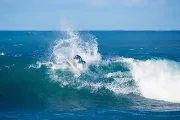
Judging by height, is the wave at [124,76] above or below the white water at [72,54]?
below

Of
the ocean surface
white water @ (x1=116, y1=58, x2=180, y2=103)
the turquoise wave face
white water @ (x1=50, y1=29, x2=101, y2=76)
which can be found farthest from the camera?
white water @ (x1=50, y1=29, x2=101, y2=76)

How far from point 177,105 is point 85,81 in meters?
7.75

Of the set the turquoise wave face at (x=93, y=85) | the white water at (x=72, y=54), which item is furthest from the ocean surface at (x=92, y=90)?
the white water at (x=72, y=54)

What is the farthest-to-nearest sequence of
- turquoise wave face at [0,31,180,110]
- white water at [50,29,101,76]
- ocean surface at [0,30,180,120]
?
white water at [50,29,101,76], turquoise wave face at [0,31,180,110], ocean surface at [0,30,180,120]

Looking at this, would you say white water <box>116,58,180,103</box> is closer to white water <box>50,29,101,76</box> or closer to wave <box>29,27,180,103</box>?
wave <box>29,27,180,103</box>

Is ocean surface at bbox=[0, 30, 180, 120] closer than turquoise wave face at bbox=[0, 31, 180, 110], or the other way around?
ocean surface at bbox=[0, 30, 180, 120]

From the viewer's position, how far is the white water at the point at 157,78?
24641 mm

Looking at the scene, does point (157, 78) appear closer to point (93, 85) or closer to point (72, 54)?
point (93, 85)

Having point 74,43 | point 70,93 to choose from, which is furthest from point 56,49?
point 70,93

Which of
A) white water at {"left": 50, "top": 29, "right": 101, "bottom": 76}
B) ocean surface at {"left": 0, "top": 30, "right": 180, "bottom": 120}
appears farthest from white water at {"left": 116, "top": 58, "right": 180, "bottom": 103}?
white water at {"left": 50, "top": 29, "right": 101, "bottom": 76}

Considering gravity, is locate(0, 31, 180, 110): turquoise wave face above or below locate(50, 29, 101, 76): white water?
below

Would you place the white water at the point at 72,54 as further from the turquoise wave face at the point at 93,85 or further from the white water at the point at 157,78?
the white water at the point at 157,78

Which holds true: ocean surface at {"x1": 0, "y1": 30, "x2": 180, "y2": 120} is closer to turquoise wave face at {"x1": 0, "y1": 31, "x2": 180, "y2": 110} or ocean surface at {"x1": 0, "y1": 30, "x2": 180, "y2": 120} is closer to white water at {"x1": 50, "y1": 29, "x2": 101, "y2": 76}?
turquoise wave face at {"x1": 0, "y1": 31, "x2": 180, "y2": 110}

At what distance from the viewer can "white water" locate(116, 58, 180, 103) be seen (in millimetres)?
24641
